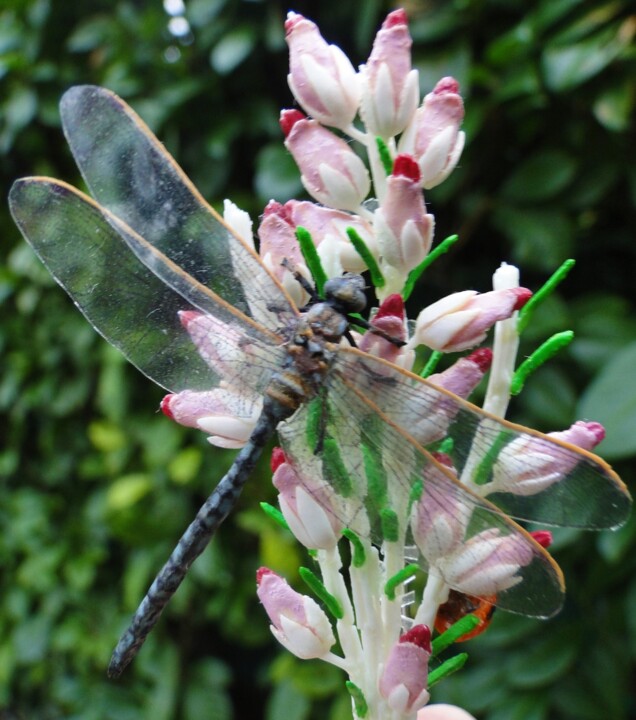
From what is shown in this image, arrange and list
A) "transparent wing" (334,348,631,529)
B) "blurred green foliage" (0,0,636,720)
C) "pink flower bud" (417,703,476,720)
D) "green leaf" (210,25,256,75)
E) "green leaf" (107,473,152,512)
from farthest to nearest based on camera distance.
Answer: "green leaf" (107,473,152,512)
"green leaf" (210,25,256,75)
"blurred green foliage" (0,0,636,720)
"pink flower bud" (417,703,476,720)
"transparent wing" (334,348,631,529)

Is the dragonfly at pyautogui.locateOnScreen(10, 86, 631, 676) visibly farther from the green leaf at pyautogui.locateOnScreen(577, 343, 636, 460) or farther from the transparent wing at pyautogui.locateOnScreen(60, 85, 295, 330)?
the green leaf at pyautogui.locateOnScreen(577, 343, 636, 460)

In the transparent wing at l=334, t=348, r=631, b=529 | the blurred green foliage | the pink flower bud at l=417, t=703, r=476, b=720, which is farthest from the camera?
the blurred green foliage

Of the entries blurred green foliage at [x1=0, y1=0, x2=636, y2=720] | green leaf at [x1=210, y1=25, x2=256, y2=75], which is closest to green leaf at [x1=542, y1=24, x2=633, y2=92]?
blurred green foliage at [x1=0, y1=0, x2=636, y2=720]

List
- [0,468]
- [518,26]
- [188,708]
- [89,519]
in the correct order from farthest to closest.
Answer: [0,468], [89,519], [188,708], [518,26]

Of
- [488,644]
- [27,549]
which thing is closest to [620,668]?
[488,644]

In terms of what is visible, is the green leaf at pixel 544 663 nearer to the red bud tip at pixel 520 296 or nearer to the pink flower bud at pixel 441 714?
the pink flower bud at pixel 441 714

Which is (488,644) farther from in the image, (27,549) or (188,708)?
(27,549)
